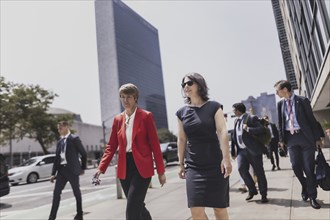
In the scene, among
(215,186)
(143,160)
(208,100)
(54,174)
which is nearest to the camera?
(215,186)

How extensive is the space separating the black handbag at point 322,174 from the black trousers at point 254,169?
1.01 metres

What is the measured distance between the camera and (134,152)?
3352mm

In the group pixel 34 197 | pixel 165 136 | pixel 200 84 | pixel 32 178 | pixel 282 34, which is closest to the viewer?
pixel 200 84

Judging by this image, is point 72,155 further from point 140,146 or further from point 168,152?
point 168,152

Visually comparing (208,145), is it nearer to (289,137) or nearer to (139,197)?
(139,197)

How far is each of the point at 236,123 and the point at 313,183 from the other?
1.84 m

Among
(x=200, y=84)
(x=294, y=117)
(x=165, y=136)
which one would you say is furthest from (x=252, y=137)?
(x=165, y=136)

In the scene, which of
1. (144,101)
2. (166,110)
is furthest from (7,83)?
(166,110)

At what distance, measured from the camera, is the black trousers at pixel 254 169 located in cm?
547

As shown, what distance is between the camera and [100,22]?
129500 mm

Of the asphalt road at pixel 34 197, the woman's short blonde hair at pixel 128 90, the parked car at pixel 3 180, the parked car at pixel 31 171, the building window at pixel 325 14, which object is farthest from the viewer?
the parked car at pixel 31 171

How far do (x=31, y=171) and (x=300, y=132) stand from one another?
19115mm

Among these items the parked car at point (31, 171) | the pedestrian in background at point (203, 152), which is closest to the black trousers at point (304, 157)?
the pedestrian in background at point (203, 152)

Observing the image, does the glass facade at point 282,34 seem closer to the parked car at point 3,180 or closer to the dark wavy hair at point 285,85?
the parked car at point 3,180
